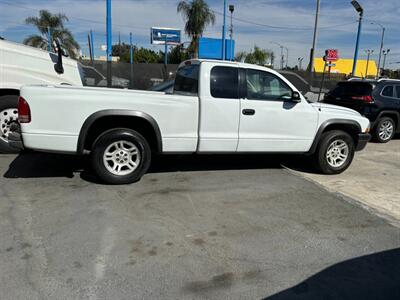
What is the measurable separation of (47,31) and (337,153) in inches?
1470

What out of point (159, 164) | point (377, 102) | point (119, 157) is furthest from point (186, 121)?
point (377, 102)

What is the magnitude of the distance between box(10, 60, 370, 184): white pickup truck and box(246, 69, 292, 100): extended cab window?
0.02 metres

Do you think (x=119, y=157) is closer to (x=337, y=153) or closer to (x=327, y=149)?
(x=327, y=149)

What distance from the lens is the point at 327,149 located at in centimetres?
596

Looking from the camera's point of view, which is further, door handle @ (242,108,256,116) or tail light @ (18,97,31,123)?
door handle @ (242,108,256,116)

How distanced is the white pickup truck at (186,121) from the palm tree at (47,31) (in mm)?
34767

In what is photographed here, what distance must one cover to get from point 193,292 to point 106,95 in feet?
9.61

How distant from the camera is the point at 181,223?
392cm

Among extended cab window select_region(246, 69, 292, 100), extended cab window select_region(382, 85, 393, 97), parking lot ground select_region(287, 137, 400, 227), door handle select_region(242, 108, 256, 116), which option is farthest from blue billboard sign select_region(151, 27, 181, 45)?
door handle select_region(242, 108, 256, 116)

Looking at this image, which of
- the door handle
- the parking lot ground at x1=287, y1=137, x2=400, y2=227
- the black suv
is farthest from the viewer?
the black suv

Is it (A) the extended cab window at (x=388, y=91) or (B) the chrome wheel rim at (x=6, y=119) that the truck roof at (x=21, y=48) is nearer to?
(B) the chrome wheel rim at (x=6, y=119)

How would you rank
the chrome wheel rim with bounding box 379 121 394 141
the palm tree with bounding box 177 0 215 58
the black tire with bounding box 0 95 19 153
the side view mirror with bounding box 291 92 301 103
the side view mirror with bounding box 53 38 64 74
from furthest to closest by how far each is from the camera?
1. the palm tree with bounding box 177 0 215 58
2. the chrome wheel rim with bounding box 379 121 394 141
3. the side view mirror with bounding box 53 38 64 74
4. the black tire with bounding box 0 95 19 153
5. the side view mirror with bounding box 291 92 301 103

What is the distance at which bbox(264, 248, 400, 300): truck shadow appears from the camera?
275 cm

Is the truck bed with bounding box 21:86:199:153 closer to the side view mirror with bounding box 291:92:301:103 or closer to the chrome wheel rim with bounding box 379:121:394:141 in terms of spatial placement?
the side view mirror with bounding box 291:92:301:103
